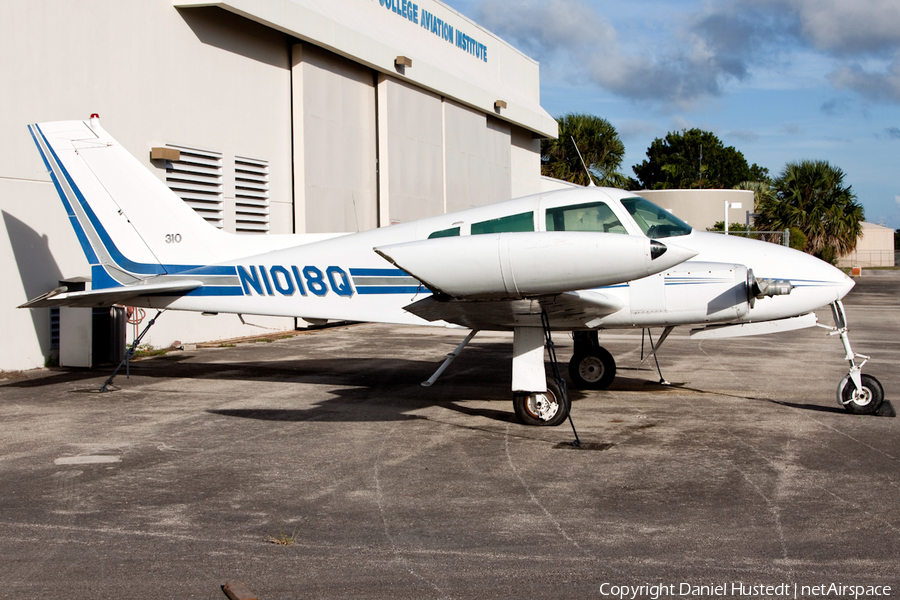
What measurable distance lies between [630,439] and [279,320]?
12.8 metres

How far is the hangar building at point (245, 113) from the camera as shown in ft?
41.0

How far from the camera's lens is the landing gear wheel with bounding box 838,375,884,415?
8.66 metres

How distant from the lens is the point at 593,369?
35.3 ft

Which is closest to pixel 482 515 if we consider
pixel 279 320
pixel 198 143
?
pixel 198 143

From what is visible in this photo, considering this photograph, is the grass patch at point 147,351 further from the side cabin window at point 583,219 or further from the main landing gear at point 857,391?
the main landing gear at point 857,391

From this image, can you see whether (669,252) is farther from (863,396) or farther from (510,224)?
(863,396)

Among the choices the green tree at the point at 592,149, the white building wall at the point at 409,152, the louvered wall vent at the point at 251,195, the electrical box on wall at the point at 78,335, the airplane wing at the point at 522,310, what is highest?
the green tree at the point at 592,149

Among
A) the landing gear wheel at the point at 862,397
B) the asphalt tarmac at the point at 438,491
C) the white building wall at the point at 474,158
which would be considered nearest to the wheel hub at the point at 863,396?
the landing gear wheel at the point at 862,397

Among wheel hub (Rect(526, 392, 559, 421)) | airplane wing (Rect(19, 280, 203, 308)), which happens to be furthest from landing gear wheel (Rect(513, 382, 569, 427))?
airplane wing (Rect(19, 280, 203, 308))

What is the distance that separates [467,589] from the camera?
4.16 m

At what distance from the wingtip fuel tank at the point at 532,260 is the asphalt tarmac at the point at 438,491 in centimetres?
157

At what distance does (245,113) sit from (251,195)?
1806 mm

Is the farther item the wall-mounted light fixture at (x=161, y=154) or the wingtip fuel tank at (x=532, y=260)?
the wall-mounted light fixture at (x=161, y=154)

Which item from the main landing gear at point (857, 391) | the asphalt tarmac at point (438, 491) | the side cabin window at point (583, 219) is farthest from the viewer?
the main landing gear at point (857, 391)
